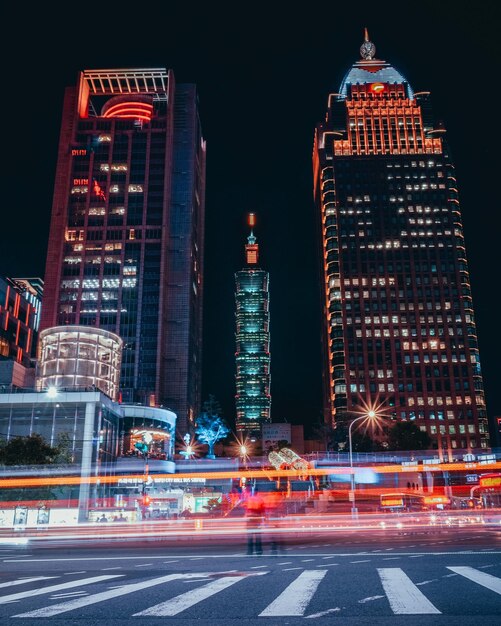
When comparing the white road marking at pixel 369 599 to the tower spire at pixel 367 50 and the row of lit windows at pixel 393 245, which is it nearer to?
the row of lit windows at pixel 393 245

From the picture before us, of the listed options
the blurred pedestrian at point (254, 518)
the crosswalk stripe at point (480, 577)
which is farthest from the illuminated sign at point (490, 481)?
the crosswalk stripe at point (480, 577)

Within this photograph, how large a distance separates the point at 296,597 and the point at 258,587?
143 centimetres

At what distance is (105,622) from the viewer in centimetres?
695

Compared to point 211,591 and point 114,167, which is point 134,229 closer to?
point 114,167

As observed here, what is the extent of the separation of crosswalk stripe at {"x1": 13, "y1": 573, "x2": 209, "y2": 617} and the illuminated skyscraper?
405ft

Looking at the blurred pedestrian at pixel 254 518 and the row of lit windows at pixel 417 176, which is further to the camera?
the row of lit windows at pixel 417 176

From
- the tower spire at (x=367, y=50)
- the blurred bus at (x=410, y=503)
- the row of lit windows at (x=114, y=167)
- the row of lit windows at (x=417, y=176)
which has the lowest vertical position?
the blurred bus at (x=410, y=503)

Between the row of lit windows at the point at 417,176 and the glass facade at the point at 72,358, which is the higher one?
the row of lit windows at the point at 417,176

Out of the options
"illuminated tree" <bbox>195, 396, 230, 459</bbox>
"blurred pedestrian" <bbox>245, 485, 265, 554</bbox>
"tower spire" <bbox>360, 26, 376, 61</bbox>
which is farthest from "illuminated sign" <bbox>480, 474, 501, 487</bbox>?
"tower spire" <bbox>360, 26, 376, 61</bbox>

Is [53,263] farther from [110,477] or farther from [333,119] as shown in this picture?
[333,119]

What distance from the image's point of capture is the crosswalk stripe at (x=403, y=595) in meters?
7.40

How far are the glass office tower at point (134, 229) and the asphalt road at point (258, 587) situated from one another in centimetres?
11431

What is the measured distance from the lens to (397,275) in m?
156

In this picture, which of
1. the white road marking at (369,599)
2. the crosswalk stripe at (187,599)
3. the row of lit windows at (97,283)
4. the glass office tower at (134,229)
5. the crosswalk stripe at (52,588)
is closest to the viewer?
the crosswalk stripe at (187,599)
